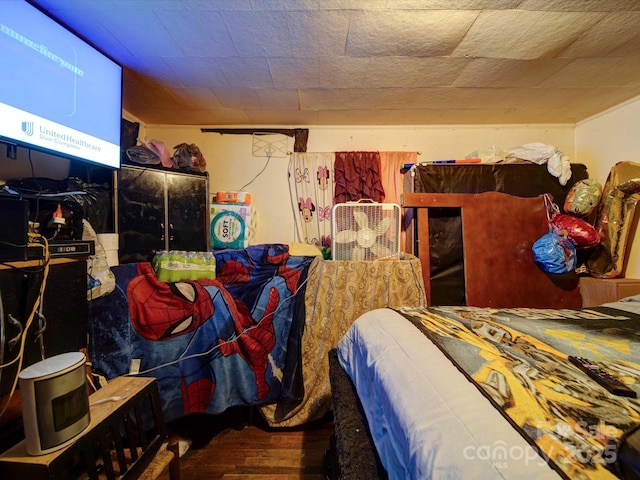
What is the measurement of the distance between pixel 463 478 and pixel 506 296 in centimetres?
200

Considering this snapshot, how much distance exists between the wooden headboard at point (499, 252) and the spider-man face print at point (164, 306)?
1.72m

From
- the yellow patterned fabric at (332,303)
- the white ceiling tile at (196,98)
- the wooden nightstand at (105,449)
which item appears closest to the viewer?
the wooden nightstand at (105,449)

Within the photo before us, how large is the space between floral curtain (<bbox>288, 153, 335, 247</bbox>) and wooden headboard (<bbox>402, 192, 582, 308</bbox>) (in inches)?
36.7

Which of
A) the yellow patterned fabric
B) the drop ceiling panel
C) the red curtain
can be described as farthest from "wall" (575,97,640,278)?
the red curtain

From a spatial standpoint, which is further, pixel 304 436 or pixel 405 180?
pixel 405 180

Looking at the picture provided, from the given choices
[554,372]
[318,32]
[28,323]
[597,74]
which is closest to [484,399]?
[554,372]

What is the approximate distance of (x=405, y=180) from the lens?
2545mm

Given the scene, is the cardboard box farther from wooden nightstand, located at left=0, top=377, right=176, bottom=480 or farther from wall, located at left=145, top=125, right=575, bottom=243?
wooden nightstand, located at left=0, top=377, right=176, bottom=480

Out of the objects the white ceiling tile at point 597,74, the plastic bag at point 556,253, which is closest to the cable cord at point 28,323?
the plastic bag at point 556,253

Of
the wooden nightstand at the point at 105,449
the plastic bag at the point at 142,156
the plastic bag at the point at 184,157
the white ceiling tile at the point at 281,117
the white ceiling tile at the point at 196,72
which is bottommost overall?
the wooden nightstand at the point at 105,449

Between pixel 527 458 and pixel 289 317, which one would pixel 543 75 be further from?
pixel 289 317

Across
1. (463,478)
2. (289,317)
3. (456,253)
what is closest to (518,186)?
(456,253)

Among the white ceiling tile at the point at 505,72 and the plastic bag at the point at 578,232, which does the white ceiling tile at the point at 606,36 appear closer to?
the white ceiling tile at the point at 505,72

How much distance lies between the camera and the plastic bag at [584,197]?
2.06 meters
